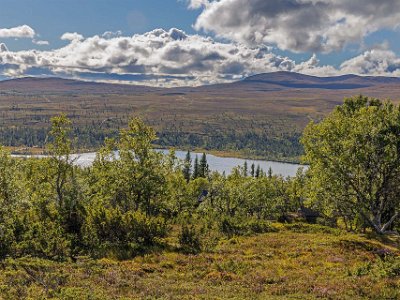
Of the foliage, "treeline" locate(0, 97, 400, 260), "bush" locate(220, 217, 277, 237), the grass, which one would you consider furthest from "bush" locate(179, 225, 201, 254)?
the foliage

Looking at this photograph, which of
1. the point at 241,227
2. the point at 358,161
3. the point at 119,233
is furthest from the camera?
the point at 241,227

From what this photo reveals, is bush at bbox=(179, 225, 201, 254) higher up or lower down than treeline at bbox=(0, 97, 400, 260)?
lower down

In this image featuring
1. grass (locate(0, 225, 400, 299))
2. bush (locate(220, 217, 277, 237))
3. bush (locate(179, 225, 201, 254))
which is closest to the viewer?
grass (locate(0, 225, 400, 299))

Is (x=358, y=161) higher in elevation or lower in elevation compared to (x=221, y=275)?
higher

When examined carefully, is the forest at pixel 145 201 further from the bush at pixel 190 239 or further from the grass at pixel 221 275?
the grass at pixel 221 275

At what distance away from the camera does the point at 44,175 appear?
140 feet

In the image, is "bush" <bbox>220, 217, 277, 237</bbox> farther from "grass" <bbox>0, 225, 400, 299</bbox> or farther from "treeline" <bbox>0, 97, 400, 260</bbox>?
"grass" <bbox>0, 225, 400, 299</bbox>

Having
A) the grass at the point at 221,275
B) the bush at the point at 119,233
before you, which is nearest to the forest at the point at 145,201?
the bush at the point at 119,233

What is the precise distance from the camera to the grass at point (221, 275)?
70.9 ft

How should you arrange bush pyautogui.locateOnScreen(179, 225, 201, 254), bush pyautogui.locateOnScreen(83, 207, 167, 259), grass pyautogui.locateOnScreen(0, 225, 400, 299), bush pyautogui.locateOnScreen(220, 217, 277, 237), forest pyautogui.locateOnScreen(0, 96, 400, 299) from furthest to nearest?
bush pyautogui.locateOnScreen(220, 217, 277, 237) → bush pyautogui.locateOnScreen(179, 225, 201, 254) → bush pyautogui.locateOnScreen(83, 207, 167, 259) → forest pyautogui.locateOnScreen(0, 96, 400, 299) → grass pyautogui.locateOnScreen(0, 225, 400, 299)

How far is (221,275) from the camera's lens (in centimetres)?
2698

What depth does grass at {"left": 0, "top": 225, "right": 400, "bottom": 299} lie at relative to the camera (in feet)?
70.9

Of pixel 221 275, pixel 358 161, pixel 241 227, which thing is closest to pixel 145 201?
pixel 241 227

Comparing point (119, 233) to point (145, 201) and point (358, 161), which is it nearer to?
point (145, 201)
